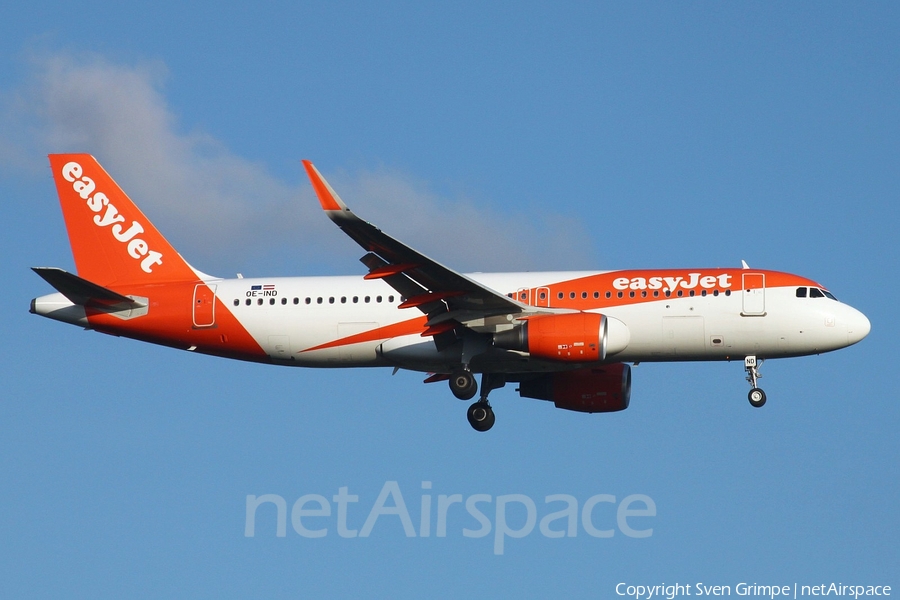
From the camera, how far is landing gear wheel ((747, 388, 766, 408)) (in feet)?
133

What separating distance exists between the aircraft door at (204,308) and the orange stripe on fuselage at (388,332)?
422 cm

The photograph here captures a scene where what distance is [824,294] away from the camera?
40562mm

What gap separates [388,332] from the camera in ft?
137

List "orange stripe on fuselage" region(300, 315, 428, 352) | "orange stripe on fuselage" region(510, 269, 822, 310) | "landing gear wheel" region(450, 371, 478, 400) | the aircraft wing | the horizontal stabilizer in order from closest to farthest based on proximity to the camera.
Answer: the aircraft wing → "orange stripe on fuselage" region(510, 269, 822, 310) → "landing gear wheel" region(450, 371, 478, 400) → the horizontal stabilizer → "orange stripe on fuselage" region(300, 315, 428, 352)

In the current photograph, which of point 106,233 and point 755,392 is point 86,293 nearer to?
point 106,233

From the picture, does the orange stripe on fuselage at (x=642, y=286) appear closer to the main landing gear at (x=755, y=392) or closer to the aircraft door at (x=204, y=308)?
the main landing gear at (x=755, y=392)

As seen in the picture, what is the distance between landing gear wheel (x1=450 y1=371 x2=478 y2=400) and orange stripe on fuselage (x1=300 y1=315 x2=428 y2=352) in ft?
6.22

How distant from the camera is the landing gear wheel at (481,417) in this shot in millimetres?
43031

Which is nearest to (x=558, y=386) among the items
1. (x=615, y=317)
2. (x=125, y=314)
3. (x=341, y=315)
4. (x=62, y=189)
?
(x=615, y=317)

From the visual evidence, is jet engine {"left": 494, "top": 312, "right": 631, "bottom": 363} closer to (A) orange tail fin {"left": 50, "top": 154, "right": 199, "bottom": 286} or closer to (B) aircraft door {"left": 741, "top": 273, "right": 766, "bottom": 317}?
(B) aircraft door {"left": 741, "top": 273, "right": 766, "bottom": 317}

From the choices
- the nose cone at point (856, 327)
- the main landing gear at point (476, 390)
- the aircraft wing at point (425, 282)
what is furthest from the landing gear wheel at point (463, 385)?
the nose cone at point (856, 327)

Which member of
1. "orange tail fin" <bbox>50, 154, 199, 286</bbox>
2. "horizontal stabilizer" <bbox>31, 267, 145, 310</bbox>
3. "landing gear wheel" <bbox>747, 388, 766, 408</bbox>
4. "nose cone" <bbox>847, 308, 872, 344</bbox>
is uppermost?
"orange tail fin" <bbox>50, 154, 199, 286</bbox>

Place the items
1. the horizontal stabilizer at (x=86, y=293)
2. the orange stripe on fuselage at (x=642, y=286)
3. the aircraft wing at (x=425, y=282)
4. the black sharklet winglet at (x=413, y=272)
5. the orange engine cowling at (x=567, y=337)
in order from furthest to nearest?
1. the horizontal stabilizer at (x=86, y=293)
2. the orange stripe on fuselage at (x=642, y=286)
3. the orange engine cowling at (x=567, y=337)
4. the aircraft wing at (x=425, y=282)
5. the black sharklet winglet at (x=413, y=272)

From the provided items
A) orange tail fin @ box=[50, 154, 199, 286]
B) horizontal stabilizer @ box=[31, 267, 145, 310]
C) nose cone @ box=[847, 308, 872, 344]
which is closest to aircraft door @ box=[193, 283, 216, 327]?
orange tail fin @ box=[50, 154, 199, 286]
